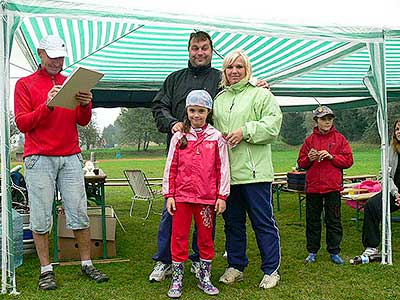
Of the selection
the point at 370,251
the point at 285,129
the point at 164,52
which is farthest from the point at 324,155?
the point at 285,129

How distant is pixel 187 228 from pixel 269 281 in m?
0.68

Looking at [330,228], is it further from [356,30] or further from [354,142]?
[354,142]

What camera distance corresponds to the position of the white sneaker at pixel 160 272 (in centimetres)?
360

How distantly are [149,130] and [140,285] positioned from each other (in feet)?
98.5

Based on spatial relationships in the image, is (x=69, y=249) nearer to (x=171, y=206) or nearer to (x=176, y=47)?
(x=171, y=206)

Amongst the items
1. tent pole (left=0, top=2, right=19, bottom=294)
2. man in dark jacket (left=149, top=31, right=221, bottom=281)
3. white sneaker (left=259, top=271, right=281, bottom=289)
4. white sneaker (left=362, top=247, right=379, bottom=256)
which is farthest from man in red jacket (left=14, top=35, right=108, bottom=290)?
white sneaker (left=362, top=247, right=379, bottom=256)

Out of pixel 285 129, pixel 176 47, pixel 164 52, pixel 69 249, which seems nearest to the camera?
pixel 69 249

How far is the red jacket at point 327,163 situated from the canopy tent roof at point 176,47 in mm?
814

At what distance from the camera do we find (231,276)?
3543 millimetres

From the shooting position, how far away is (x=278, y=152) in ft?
91.6

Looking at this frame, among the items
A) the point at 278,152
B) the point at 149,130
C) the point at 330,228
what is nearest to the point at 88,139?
the point at 149,130

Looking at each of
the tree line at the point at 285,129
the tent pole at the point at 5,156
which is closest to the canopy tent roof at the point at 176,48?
the tent pole at the point at 5,156

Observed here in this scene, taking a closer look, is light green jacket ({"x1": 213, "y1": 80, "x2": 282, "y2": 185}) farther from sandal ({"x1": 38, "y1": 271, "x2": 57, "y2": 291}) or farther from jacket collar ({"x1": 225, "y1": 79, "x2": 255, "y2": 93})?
sandal ({"x1": 38, "y1": 271, "x2": 57, "y2": 291})

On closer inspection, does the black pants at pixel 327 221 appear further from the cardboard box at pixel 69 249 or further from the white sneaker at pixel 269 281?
the cardboard box at pixel 69 249
